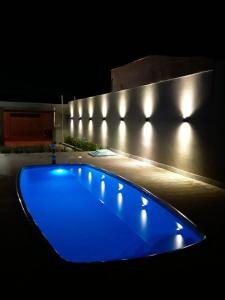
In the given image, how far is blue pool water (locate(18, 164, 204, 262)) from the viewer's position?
14.1 ft

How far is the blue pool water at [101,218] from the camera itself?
170 inches

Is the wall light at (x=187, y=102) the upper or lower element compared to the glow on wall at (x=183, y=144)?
upper

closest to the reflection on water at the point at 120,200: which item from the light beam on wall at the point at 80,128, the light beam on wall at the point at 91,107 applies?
the light beam on wall at the point at 91,107

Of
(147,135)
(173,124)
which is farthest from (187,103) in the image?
(147,135)

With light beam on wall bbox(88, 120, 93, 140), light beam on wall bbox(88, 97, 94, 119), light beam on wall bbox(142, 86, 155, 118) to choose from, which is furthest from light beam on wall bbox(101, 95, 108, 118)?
light beam on wall bbox(142, 86, 155, 118)

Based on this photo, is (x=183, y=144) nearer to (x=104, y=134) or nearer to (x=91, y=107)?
(x=104, y=134)

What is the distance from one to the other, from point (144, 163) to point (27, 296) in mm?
7797

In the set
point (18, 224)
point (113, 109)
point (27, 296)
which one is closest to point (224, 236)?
point (27, 296)

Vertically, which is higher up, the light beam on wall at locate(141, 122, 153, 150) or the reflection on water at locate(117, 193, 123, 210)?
the light beam on wall at locate(141, 122, 153, 150)

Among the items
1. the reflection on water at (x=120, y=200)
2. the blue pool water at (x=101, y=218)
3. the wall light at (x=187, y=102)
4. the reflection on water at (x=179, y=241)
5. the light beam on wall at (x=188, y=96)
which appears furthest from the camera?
the wall light at (x=187, y=102)

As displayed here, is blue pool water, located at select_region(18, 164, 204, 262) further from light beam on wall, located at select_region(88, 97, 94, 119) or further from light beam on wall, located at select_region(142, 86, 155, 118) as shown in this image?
light beam on wall, located at select_region(88, 97, 94, 119)

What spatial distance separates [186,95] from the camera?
785 cm

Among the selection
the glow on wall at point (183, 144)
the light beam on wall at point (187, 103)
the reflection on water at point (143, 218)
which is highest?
the light beam on wall at point (187, 103)

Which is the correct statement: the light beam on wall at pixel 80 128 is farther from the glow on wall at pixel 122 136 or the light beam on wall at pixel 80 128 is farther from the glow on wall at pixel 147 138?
the glow on wall at pixel 147 138
